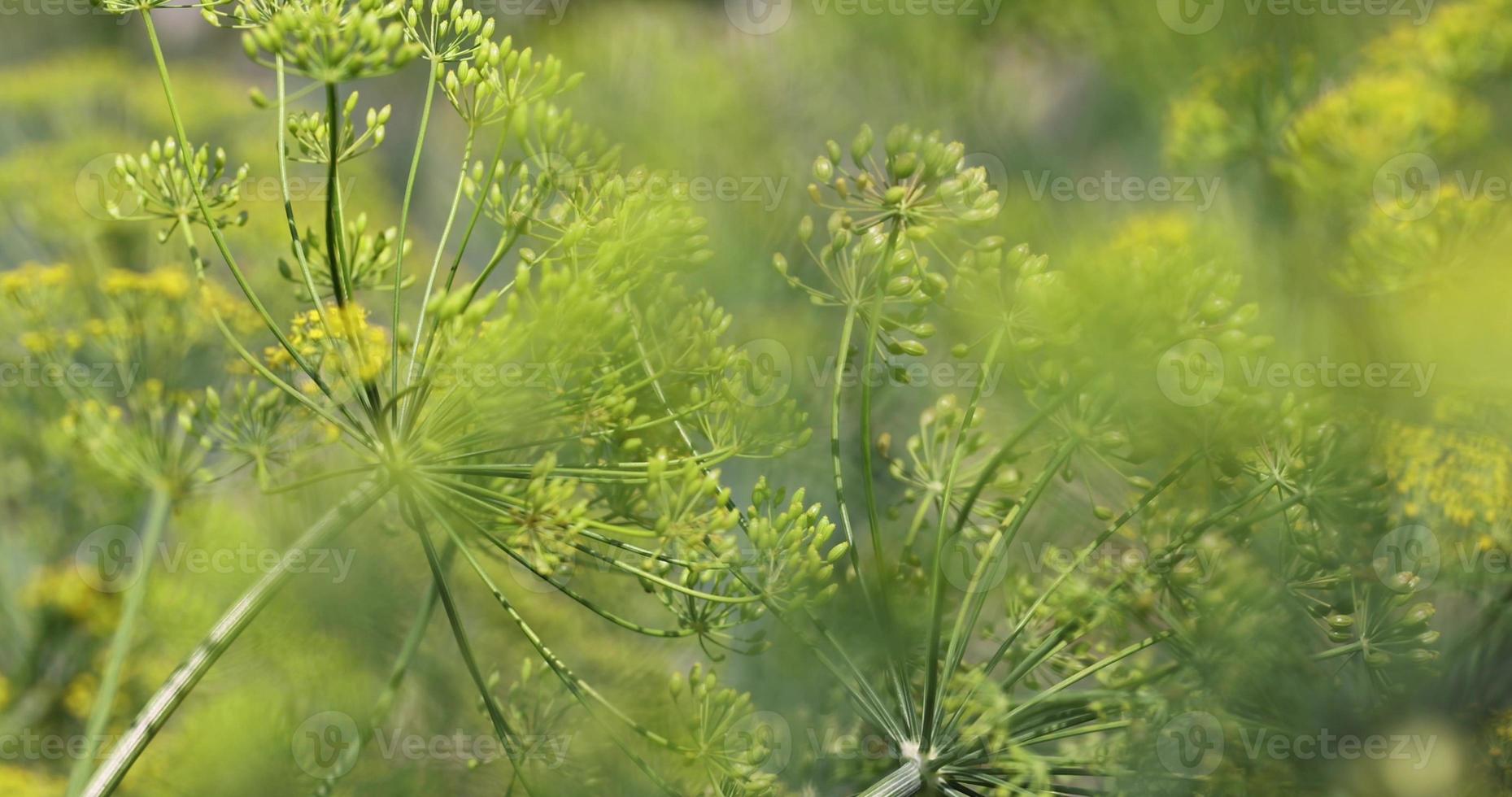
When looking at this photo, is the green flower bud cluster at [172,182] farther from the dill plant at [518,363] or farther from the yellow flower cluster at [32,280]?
the yellow flower cluster at [32,280]

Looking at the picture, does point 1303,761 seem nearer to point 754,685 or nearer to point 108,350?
point 754,685

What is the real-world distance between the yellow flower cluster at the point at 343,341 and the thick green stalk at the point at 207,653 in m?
0.10

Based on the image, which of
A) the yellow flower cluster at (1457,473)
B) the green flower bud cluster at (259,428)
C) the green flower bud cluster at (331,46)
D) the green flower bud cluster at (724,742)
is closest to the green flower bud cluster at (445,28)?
the green flower bud cluster at (331,46)

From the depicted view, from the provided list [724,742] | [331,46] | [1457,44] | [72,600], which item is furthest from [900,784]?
[72,600]

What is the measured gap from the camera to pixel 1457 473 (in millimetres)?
997

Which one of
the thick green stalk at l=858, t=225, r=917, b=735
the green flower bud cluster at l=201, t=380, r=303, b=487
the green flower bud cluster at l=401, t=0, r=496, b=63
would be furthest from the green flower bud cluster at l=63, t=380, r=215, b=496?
the thick green stalk at l=858, t=225, r=917, b=735

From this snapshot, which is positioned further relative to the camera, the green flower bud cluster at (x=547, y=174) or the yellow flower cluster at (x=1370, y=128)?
the yellow flower cluster at (x=1370, y=128)

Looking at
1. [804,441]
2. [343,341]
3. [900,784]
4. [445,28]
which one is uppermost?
[445,28]

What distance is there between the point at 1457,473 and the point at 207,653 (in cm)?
110

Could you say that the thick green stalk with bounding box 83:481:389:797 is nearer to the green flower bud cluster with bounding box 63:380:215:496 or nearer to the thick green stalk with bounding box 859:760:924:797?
the green flower bud cluster with bounding box 63:380:215:496

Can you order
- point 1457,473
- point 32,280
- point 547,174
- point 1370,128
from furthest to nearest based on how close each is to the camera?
point 32,280
point 1370,128
point 1457,473
point 547,174

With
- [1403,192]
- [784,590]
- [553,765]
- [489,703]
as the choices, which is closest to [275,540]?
[553,765]

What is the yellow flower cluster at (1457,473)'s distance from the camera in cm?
93

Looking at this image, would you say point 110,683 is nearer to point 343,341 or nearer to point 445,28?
point 343,341
